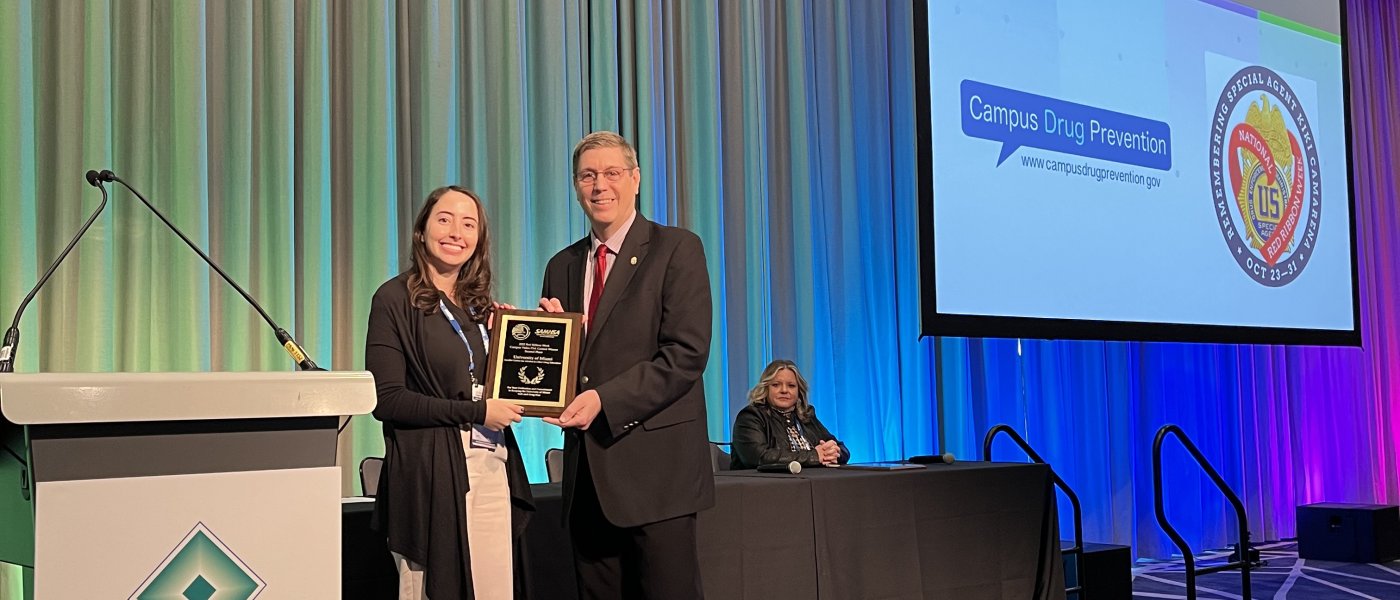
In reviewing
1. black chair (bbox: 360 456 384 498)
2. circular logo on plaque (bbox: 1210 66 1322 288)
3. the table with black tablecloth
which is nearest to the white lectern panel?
the table with black tablecloth

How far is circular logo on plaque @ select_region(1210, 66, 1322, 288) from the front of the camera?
20.4 feet

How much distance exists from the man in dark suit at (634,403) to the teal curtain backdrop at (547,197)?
2.41 m

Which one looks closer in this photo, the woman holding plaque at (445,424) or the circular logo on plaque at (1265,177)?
the woman holding plaque at (445,424)

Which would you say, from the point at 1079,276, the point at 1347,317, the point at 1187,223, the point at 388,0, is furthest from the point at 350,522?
the point at 1347,317

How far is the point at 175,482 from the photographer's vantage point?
1437 millimetres

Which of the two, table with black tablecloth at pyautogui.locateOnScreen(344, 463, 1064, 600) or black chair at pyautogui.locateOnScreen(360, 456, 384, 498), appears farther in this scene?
black chair at pyautogui.locateOnScreen(360, 456, 384, 498)

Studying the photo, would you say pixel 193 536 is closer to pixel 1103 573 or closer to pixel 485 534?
pixel 485 534

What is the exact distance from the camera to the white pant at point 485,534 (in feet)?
7.06

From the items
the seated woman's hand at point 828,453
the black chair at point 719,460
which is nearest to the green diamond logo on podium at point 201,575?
the seated woman's hand at point 828,453

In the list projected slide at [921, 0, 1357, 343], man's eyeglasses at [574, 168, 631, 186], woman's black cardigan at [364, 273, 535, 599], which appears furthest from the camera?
projected slide at [921, 0, 1357, 343]

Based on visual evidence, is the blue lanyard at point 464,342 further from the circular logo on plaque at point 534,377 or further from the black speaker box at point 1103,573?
the black speaker box at point 1103,573

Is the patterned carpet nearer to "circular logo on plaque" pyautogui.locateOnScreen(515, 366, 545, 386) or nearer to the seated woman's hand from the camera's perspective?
the seated woman's hand

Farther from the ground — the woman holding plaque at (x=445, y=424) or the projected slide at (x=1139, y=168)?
the projected slide at (x=1139, y=168)

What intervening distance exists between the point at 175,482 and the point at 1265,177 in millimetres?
6074
